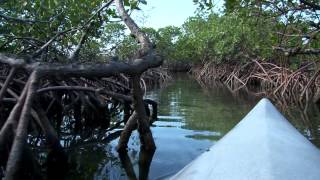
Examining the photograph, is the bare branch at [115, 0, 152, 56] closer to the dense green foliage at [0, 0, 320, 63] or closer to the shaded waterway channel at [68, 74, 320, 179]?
the dense green foliage at [0, 0, 320, 63]

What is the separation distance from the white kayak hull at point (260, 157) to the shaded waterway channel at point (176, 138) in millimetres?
1436

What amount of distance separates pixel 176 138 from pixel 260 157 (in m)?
3.75

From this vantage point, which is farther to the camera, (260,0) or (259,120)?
(260,0)

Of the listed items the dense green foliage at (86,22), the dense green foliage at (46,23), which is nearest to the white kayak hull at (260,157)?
the dense green foliage at (86,22)

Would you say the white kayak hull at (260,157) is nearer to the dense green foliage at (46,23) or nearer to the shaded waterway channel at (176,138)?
the shaded waterway channel at (176,138)

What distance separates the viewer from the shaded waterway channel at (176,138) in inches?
177

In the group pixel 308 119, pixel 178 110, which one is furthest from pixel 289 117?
pixel 178 110

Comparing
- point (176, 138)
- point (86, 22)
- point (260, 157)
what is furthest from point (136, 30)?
point (260, 157)

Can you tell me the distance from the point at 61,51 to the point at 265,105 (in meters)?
4.48

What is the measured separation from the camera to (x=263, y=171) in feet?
7.06

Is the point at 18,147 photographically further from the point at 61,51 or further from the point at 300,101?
the point at 300,101

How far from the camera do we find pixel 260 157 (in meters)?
2.31

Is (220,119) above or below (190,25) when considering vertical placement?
below

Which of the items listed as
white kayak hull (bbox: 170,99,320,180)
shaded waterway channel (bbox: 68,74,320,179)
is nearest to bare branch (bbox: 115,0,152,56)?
shaded waterway channel (bbox: 68,74,320,179)
